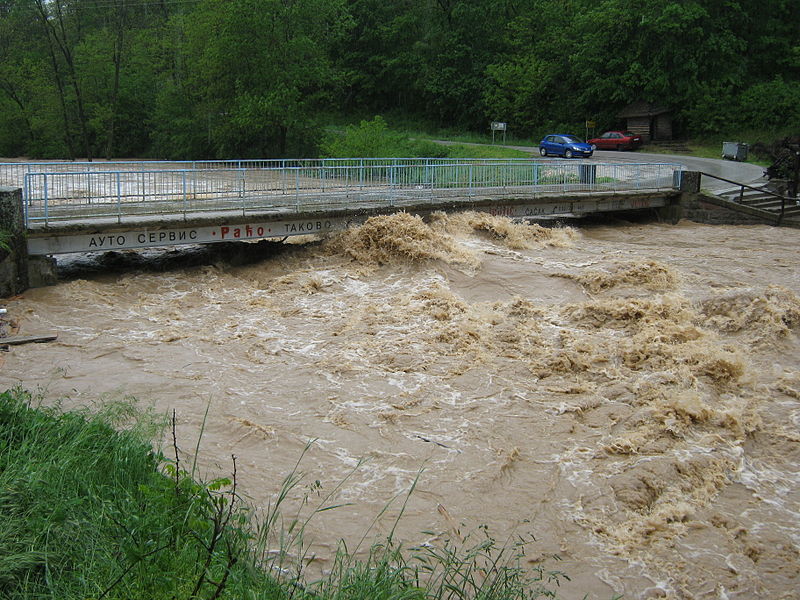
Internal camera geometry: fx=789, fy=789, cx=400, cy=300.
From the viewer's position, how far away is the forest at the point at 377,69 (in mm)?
44500

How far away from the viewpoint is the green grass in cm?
483

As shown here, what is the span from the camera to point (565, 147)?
44.2 m

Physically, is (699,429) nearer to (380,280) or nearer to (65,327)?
(380,280)

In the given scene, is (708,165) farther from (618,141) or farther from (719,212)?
(719,212)

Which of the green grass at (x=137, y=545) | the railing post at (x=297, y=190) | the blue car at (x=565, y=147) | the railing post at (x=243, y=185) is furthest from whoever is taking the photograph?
the blue car at (x=565, y=147)

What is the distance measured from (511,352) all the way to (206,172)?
10.6 m

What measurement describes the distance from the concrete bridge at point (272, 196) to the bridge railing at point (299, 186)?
32 mm

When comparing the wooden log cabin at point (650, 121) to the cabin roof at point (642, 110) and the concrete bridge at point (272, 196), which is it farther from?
the concrete bridge at point (272, 196)

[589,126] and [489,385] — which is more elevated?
[589,126]

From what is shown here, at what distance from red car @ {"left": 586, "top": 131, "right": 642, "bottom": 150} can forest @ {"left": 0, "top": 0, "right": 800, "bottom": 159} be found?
14.7 feet

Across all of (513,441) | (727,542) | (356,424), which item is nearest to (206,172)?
(356,424)

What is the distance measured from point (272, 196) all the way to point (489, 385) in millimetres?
10438

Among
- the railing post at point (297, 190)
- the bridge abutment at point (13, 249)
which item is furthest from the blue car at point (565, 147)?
the bridge abutment at point (13, 249)

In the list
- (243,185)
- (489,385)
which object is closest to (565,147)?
(243,185)
